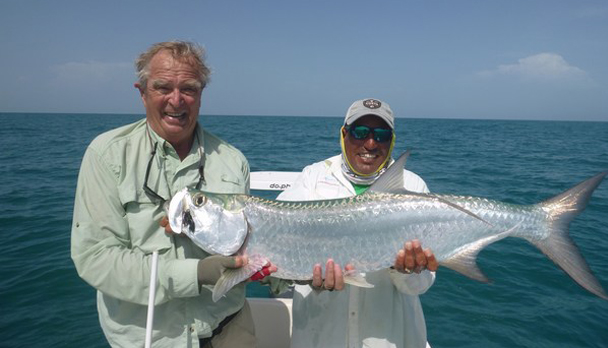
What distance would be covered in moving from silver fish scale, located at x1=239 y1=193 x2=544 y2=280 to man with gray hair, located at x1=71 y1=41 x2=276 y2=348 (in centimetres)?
33

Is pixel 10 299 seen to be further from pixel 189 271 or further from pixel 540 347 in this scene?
pixel 540 347

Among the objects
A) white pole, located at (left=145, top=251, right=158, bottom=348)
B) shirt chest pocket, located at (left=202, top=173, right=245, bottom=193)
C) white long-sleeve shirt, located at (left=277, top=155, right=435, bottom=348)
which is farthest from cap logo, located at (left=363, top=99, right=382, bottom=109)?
white pole, located at (left=145, top=251, right=158, bottom=348)

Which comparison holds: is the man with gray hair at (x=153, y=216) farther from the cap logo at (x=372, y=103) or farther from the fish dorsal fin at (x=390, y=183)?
the cap logo at (x=372, y=103)

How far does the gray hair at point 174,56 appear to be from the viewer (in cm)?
280

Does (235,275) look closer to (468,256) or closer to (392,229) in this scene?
(392,229)

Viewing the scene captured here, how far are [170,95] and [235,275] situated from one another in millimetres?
1399

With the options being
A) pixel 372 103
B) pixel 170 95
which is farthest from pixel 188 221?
pixel 372 103

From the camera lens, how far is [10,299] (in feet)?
22.3

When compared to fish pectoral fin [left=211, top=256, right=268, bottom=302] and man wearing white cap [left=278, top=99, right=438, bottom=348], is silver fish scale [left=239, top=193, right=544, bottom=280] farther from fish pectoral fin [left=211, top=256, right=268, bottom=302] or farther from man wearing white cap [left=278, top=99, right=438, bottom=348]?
man wearing white cap [left=278, top=99, right=438, bottom=348]

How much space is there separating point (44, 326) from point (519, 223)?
7.04 meters

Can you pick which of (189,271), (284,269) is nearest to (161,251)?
(189,271)

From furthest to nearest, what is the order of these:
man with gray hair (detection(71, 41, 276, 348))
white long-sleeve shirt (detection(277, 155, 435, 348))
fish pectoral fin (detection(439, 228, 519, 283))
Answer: white long-sleeve shirt (detection(277, 155, 435, 348)) → fish pectoral fin (detection(439, 228, 519, 283)) → man with gray hair (detection(71, 41, 276, 348))

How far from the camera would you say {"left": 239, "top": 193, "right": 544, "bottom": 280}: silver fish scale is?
2984 mm

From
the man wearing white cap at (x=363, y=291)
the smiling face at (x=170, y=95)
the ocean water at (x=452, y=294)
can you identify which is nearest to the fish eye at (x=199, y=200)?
the smiling face at (x=170, y=95)
